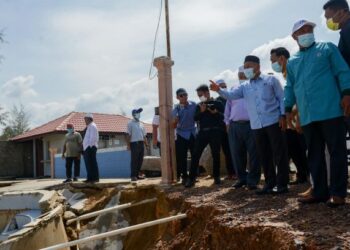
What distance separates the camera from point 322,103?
3.90 metres

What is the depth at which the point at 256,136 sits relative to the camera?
5.16 meters

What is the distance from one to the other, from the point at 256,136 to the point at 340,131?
1418 millimetres

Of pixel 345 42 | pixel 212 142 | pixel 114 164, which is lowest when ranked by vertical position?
pixel 114 164

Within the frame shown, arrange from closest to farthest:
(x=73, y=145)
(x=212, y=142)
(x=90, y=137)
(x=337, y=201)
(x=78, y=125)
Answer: (x=337, y=201)
(x=212, y=142)
(x=90, y=137)
(x=73, y=145)
(x=78, y=125)

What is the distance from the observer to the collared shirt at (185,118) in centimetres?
714

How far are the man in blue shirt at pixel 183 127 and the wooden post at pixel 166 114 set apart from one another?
0.34 ft

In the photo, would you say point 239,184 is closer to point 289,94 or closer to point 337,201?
point 289,94

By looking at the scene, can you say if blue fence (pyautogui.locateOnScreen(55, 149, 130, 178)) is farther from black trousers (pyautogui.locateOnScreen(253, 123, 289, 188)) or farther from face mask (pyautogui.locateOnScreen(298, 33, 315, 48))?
face mask (pyautogui.locateOnScreen(298, 33, 315, 48))

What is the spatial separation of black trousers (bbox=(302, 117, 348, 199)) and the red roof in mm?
19162

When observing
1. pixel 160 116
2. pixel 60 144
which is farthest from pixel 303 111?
pixel 60 144

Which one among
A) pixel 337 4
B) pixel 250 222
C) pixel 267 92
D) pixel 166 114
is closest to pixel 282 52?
pixel 267 92

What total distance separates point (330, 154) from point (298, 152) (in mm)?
2179

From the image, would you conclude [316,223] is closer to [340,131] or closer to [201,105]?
[340,131]

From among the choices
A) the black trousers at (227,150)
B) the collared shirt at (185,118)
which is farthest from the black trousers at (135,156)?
the black trousers at (227,150)
